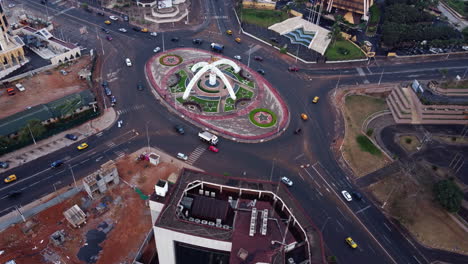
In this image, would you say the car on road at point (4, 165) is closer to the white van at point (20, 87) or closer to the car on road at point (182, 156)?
the white van at point (20, 87)

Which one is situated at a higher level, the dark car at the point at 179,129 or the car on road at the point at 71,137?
the dark car at the point at 179,129

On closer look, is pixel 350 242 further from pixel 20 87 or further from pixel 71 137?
pixel 20 87

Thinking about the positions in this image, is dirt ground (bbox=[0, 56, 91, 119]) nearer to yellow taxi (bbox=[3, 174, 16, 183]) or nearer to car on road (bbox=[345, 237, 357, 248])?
yellow taxi (bbox=[3, 174, 16, 183])

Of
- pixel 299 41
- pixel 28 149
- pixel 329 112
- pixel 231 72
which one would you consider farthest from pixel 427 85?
pixel 28 149

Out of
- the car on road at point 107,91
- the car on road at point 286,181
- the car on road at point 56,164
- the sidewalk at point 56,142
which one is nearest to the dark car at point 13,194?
the sidewalk at point 56,142

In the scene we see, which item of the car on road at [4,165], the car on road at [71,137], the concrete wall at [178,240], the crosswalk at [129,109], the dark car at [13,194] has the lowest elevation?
the dark car at [13,194]

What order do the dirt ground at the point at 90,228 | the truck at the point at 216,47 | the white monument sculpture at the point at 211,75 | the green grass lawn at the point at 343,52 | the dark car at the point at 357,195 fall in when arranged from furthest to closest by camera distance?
the green grass lawn at the point at 343,52 → the truck at the point at 216,47 → the white monument sculpture at the point at 211,75 → the dark car at the point at 357,195 → the dirt ground at the point at 90,228

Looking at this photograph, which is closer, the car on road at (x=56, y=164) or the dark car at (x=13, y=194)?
the dark car at (x=13, y=194)

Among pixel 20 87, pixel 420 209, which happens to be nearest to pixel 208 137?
pixel 420 209
